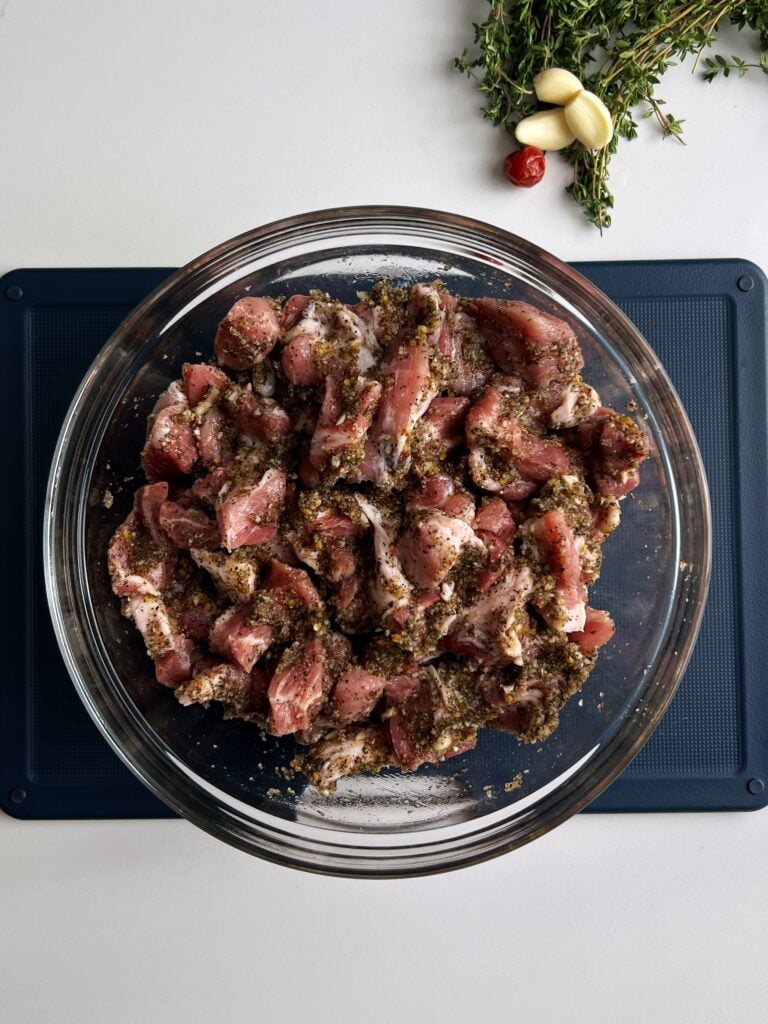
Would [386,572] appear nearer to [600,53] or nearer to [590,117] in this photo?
[590,117]

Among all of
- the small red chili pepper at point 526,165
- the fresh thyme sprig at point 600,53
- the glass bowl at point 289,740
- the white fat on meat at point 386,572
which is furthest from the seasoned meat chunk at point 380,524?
the fresh thyme sprig at point 600,53

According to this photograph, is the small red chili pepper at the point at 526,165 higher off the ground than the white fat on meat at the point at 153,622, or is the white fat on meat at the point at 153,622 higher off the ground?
the small red chili pepper at the point at 526,165

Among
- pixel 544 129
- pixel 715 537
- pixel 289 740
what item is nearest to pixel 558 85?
pixel 544 129

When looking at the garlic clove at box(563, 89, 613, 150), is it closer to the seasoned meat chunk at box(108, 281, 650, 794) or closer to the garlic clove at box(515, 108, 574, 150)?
the garlic clove at box(515, 108, 574, 150)

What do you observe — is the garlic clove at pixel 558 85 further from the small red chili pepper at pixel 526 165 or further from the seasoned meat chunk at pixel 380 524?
the seasoned meat chunk at pixel 380 524

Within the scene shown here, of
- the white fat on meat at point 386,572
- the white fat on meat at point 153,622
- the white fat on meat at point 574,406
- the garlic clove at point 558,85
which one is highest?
the garlic clove at point 558,85

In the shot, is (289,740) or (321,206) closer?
(289,740)

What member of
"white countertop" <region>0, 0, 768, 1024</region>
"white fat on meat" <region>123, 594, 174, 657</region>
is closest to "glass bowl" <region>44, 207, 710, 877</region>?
"white fat on meat" <region>123, 594, 174, 657</region>
